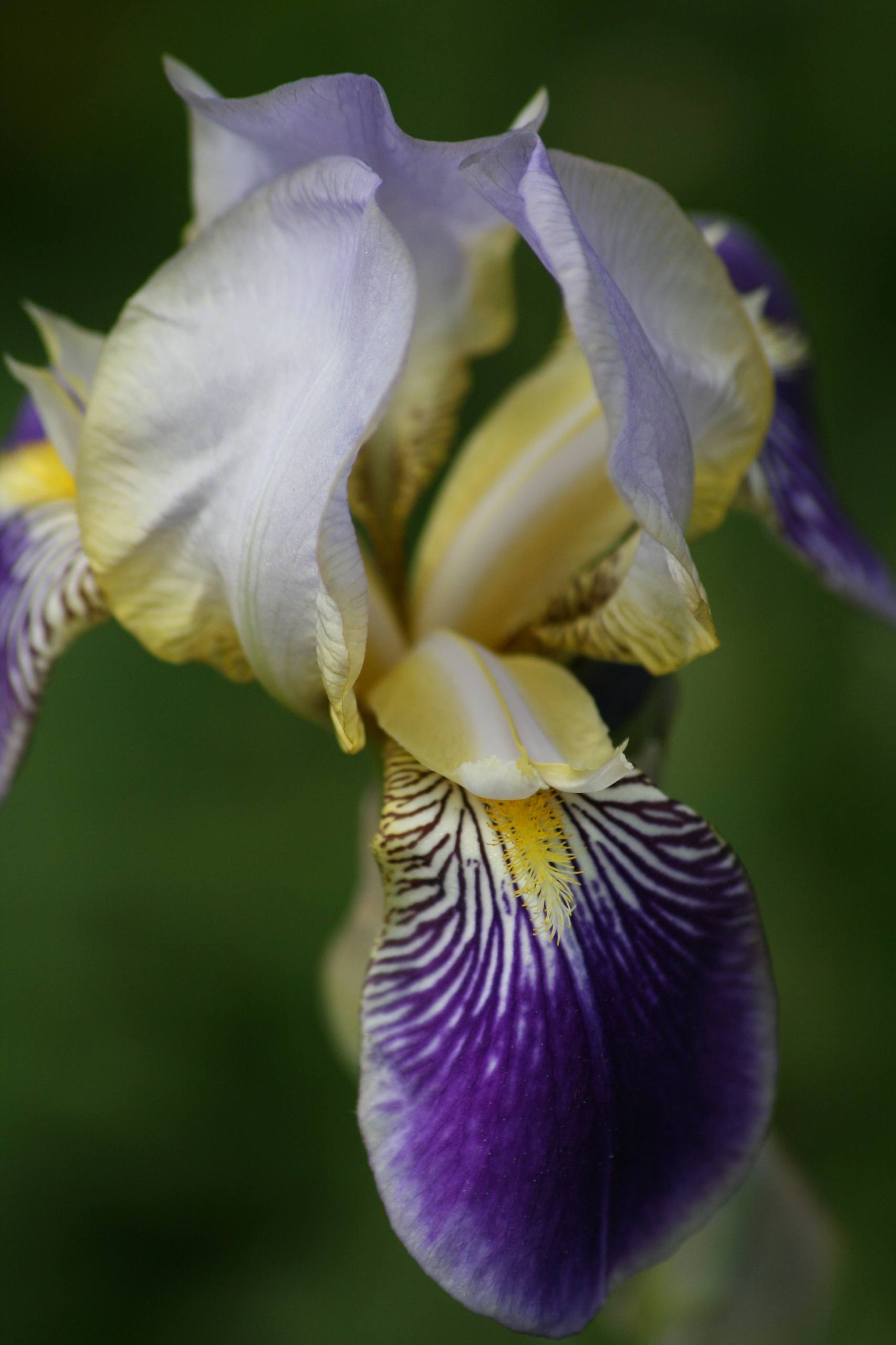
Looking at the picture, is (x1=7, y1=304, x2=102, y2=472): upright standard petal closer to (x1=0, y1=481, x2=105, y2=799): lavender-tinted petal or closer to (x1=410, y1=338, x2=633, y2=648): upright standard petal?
(x1=0, y1=481, x2=105, y2=799): lavender-tinted petal

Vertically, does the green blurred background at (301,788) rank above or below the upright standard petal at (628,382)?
below

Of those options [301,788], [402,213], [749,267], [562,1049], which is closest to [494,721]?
[562,1049]

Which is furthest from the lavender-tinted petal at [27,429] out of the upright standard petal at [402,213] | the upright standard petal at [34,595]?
the upright standard petal at [402,213]

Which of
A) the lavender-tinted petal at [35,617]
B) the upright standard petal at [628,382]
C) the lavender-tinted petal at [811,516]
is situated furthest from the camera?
the lavender-tinted petal at [811,516]

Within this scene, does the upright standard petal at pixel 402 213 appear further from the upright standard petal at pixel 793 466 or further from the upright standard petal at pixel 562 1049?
the upright standard petal at pixel 562 1049

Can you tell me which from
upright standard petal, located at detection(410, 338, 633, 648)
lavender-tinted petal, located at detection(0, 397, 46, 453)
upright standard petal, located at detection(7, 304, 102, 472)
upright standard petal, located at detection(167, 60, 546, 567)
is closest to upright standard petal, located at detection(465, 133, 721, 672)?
upright standard petal, located at detection(167, 60, 546, 567)

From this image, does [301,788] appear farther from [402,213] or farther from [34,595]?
[402,213]

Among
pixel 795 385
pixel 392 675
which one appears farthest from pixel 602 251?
pixel 795 385
